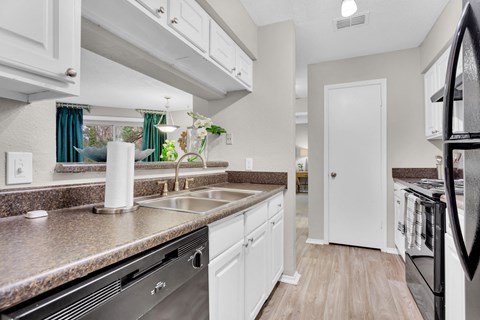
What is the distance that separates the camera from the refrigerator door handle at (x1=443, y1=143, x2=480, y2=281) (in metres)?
0.73

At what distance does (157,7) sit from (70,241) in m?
1.18

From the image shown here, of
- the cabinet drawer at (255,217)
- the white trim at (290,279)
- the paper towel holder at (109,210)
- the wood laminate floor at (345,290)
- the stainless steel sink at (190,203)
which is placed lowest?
the wood laminate floor at (345,290)

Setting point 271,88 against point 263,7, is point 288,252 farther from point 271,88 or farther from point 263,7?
point 263,7

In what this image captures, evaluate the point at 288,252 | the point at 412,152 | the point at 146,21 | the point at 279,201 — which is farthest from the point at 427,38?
the point at 146,21

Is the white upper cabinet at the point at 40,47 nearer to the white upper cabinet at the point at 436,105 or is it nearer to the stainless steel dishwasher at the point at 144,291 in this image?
the stainless steel dishwasher at the point at 144,291

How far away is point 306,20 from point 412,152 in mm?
1982

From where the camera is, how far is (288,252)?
229cm

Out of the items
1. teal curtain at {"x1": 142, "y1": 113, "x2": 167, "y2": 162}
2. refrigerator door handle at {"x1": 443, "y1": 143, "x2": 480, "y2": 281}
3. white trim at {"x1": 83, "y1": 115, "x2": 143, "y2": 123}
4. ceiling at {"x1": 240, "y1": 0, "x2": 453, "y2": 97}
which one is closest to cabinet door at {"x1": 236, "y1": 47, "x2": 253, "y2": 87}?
ceiling at {"x1": 240, "y1": 0, "x2": 453, "y2": 97}

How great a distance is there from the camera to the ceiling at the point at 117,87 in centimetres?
143

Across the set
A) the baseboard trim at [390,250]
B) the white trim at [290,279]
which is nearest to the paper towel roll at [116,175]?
the white trim at [290,279]

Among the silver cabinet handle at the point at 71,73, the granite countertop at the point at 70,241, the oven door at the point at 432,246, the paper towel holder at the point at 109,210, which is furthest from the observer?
the oven door at the point at 432,246

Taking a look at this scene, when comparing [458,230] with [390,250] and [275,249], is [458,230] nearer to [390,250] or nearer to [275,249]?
[275,249]

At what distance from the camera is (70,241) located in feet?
2.23

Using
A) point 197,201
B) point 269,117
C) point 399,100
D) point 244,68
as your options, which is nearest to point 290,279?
point 197,201
